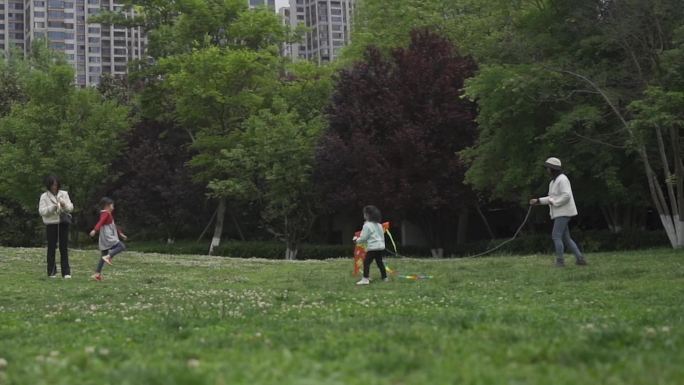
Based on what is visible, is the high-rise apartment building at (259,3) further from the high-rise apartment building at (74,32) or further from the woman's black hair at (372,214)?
the high-rise apartment building at (74,32)

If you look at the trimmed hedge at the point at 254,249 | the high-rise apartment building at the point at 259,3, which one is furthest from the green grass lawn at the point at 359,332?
the high-rise apartment building at the point at 259,3

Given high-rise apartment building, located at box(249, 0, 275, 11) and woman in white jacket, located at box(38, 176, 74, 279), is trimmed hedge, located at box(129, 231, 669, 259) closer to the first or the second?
high-rise apartment building, located at box(249, 0, 275, 11)

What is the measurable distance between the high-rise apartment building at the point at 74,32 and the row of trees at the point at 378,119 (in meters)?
62.2

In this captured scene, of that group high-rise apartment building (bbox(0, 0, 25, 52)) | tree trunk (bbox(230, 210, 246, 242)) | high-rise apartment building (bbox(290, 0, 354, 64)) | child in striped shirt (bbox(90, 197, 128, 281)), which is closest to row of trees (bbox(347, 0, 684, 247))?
child in striped shirt (bbox(90, 197, 128, 281))

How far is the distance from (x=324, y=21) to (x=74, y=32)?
4866 cm

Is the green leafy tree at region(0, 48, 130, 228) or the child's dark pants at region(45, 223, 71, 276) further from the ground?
the green leafy tree at region(0, 48, 130, 228)

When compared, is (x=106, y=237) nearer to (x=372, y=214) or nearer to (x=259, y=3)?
(x=372, y=214)

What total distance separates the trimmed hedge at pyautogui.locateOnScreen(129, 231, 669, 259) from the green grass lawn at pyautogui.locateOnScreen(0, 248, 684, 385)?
1275 cm

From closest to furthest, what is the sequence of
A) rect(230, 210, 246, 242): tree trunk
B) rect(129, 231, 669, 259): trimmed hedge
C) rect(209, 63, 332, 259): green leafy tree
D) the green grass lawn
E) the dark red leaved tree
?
the green grass lawn
rect(129, 231, 669, 259): trimmed hedge
the dark red leaved tree
rect(209, 63, 332, 259): green leafy tree
rect(230, 210, 246, 242): tree trunk

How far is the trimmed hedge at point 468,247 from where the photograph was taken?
23625mm

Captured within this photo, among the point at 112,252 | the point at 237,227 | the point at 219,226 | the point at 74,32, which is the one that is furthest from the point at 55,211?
the point at 74,32

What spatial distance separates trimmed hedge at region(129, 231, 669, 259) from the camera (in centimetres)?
2362

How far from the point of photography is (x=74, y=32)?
108m

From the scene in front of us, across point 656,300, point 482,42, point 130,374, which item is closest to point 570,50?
point 482,42
